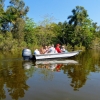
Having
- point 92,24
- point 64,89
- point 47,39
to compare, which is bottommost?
point 64,89

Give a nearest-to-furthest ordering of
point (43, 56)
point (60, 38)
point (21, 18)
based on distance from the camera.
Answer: point (43, 56), point (21, 18), point (60, 38)

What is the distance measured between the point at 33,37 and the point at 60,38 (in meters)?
9.31

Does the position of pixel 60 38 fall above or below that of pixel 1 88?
above

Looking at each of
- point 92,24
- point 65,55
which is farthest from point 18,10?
point 65,55

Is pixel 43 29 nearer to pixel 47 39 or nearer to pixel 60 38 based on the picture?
pixel 47 39

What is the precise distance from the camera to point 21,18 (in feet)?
160

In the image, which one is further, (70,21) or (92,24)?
(92,24)

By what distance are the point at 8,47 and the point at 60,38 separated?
20.8 meters

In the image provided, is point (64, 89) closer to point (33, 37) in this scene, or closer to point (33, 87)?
point (33, 87)

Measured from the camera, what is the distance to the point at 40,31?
174 feet

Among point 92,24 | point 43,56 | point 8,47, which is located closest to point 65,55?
point 43,56

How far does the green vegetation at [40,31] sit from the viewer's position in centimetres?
4753

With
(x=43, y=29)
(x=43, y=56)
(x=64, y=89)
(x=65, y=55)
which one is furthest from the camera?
(x=43, y=29)

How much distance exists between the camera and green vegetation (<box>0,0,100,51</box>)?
47531mm
